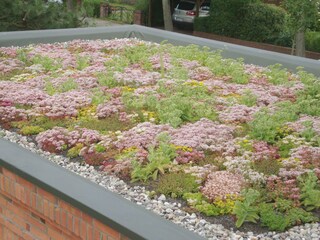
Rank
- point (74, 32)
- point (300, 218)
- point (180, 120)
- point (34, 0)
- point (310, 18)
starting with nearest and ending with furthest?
point (300, 218)
point (180, 120)
point (74, 32)
point (34, 0)
point (310, 18)

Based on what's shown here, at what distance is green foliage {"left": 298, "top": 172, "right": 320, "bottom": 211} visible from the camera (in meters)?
4.90

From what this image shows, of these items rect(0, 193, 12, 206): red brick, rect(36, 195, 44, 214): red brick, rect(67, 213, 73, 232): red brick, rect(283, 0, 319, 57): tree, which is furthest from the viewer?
rect(283, 0, 319, 57): tree

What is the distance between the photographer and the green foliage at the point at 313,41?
22938 mm

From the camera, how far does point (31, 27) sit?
16.0m

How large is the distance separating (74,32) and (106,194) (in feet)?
27.7

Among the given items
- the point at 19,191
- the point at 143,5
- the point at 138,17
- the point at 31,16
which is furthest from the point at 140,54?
the point at 143,5

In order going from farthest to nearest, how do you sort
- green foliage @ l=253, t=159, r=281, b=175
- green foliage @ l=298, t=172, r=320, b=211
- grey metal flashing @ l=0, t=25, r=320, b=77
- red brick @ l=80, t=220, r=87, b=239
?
grey metal flashing @ l=0, t=25, r=320, b=77 → green foliage @ l=253, t=159, r=281, b=175 → green foliage @ l=298, t=172, r=320, b=211 → red brick @ l=80, t=220, r=87, b=239

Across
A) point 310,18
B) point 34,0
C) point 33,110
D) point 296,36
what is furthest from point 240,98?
point 296,36

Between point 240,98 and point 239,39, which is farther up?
point 240,98

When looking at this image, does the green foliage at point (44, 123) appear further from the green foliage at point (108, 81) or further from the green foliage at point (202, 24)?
the green foliage at point (202, 24)

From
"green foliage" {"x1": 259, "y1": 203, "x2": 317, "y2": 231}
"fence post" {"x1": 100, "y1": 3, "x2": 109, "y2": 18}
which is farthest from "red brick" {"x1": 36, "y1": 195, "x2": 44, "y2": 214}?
"fence post" {"x1": 100, "y1": 3, "x2": 109, "y2": 18}

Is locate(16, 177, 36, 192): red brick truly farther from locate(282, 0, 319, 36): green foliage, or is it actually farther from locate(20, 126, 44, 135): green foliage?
locate(282, 0, 319, 36): green foliage

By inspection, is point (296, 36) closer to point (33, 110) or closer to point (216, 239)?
point (33, 110)

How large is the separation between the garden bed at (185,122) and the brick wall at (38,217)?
90cm
